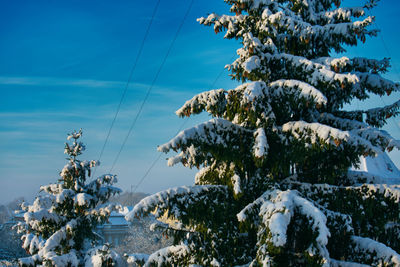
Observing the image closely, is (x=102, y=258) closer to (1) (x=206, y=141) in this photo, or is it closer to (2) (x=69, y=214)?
(2) (x=69, y=214)

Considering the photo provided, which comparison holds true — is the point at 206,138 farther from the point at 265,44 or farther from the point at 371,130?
the point at 371,130

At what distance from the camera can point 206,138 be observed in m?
7.32

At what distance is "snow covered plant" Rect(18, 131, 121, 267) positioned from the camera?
12227mm

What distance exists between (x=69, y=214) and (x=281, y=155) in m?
8.62

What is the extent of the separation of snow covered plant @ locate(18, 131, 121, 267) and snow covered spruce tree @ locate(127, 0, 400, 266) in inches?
209

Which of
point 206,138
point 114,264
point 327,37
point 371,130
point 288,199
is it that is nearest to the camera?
point 288,199

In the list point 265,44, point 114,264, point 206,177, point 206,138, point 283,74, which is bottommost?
point 114,264

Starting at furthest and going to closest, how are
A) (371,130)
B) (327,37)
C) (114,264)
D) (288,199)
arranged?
(114,264), (327,37), (371,130), (288,199)

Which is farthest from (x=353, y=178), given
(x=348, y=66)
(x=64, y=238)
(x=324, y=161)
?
(x=64, y=238)

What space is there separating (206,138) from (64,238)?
7.80 metres

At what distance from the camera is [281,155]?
756 centimetres

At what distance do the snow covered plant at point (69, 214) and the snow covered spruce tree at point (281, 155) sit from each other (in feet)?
17.4

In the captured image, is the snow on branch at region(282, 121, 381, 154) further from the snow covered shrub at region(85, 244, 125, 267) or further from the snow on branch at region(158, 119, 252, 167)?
the snow covered shrub at region(85, 244, 125, 267)

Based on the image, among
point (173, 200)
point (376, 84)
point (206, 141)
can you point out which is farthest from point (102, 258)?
point (376, 84)
